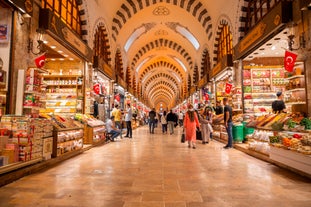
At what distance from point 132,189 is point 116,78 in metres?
10.3

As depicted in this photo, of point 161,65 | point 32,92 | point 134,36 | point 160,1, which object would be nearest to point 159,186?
point 32,92

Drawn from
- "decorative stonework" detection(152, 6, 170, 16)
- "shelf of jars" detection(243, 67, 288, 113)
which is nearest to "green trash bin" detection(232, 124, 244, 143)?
"shelf of jars" detection(243, 67, 288, 113)

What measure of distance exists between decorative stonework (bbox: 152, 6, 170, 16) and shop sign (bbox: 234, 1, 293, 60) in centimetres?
730

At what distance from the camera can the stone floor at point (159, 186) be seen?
2340 millimetres

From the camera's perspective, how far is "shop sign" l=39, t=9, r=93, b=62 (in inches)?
202

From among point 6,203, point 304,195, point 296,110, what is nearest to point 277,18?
point 296,110

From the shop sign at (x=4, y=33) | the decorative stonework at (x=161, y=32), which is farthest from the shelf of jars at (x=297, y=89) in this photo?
the decorative stonework at (x=161, y=32)

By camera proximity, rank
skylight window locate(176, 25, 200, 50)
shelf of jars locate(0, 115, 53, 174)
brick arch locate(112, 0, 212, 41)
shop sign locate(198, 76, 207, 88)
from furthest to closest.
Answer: skylight window locate(176, 25, 200, 50) < shop sign locate(198, 76, 207, 88) < brick arch locate(112, 0, 212, 41) < shelf of jars locate(0, 115, 53, 174)

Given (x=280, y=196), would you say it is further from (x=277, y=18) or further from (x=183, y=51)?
(x=183, y=51)

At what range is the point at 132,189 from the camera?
275 cm

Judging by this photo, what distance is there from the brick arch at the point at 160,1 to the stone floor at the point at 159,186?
950 cm

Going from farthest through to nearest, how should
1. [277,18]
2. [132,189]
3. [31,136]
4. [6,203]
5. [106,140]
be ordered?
[106,140] < [277,18] < [31,136] < [132,189] < [6,203]

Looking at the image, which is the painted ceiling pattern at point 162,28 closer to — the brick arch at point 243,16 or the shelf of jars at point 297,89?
the brick arch at point 243,16

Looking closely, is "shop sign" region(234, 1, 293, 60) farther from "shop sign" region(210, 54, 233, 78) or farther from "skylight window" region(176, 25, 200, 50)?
"skylight window" region(176, 25, 200, 50)
